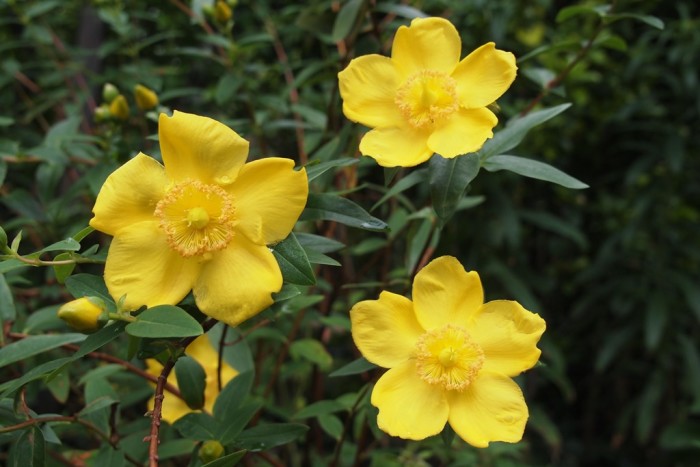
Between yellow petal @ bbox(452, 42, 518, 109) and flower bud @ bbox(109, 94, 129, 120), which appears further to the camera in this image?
flower bud @ bbox(109, 94, 129, 120)

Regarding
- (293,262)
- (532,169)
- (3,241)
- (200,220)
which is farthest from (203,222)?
(532,169)

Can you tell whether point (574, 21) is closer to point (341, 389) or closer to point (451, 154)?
point (341, 389)

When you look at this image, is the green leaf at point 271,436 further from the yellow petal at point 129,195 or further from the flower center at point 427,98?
the flower center at point 427,98

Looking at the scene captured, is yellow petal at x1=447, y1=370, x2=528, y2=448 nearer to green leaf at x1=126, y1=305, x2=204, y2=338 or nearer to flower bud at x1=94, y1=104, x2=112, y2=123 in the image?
green leaf at x1=126, y1=305, x2=204, y2=338

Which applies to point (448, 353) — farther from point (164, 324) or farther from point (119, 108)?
point (119, 108)

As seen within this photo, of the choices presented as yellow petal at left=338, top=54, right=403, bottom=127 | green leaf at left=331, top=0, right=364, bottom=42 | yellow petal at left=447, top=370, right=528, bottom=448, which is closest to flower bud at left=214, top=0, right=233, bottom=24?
green leaf at left=331, top=0, right=364, bottom=42

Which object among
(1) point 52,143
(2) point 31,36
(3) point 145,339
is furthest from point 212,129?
(2) point 31,36

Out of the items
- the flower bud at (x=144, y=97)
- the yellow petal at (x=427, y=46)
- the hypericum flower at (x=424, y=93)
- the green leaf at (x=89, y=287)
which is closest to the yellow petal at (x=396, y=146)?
the hypericum flower at (x=424, y=93)
